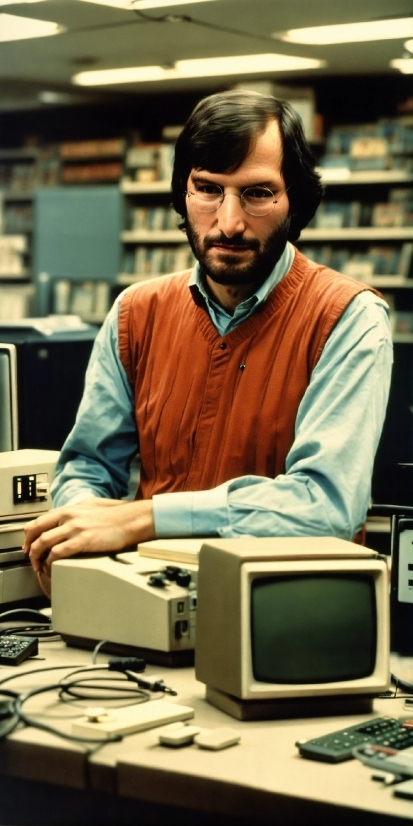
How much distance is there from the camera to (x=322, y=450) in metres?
1.56

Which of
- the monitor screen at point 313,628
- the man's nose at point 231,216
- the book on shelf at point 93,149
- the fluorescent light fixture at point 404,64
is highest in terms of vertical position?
the fluorescent light fixture at point 404,64

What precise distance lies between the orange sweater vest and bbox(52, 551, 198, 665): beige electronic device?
345 millimetres

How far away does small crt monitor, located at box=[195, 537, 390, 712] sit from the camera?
116 cm

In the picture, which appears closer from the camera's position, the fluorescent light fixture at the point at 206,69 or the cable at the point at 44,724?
the cable at the point at 44,724

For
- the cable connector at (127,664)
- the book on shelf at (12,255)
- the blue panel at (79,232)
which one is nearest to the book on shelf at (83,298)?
the blue panel at (79,232)

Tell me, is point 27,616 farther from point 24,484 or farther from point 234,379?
point 234,379

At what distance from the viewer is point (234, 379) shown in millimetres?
1773

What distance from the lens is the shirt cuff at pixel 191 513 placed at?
1.55 meters

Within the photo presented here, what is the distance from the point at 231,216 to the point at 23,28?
210 inches

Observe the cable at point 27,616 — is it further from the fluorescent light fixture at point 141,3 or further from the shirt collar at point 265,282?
the fluorescent light fixture at point 141,3

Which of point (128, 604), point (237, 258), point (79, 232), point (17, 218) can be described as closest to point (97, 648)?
point (128, 604)

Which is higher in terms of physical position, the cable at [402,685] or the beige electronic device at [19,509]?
the beige electronic device at [19,509]

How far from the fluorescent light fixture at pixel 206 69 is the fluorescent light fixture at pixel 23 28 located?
3.27 ft

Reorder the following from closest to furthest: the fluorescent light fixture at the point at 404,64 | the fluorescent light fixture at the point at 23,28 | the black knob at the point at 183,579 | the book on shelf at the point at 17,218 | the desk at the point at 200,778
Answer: the desk at the point at 200,778, the black knob at the point at 183,579, the fluorescent light fixture at the point at 23,28, the fluorescent light fixture at the point at 404,64, the book on shelf at the point at 17,218
